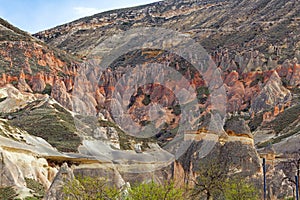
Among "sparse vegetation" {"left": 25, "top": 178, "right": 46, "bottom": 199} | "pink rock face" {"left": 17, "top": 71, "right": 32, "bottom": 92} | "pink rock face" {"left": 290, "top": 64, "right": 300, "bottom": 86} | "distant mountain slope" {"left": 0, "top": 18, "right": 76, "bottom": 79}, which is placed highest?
"distant mountain slope" {"left": 0, "top": 18, "right": 76, "bottom": 79}

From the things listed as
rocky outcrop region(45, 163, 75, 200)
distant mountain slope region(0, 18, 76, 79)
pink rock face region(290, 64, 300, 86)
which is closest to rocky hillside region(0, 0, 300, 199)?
rocky outcrop region(45, 163, 75, 200)

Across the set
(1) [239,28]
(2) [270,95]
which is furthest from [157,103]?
(1) [239,28]

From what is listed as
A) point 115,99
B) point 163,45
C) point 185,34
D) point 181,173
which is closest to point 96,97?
point 115,99

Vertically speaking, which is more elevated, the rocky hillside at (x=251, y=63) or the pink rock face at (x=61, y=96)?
the rocky hillside at (x=251, y=63)

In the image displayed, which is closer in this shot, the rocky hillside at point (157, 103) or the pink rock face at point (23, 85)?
the rocky hillside at point (157, 103)

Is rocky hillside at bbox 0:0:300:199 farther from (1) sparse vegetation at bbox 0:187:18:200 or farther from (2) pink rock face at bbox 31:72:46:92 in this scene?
(1) sparse vegetation at bbox 0:187:18:200

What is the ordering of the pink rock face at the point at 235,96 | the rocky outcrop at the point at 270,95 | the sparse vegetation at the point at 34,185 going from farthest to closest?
the pink rock face at the point at 235,96, the rocky outcrop at the point at 270,95, the sparse vegetation at the point at 34,185

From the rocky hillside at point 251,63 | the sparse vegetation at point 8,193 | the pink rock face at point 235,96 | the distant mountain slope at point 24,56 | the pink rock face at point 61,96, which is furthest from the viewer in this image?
the distant mountain slope at point 24,56

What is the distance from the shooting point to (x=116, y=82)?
131125mm

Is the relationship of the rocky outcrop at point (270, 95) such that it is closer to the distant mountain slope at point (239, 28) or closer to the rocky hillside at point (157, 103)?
the rocky hillside at point (157, 103)

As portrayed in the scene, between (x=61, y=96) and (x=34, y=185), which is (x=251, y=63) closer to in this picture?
(x=61, y=96)


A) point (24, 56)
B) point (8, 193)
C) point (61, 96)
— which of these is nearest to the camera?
point (8, 193)

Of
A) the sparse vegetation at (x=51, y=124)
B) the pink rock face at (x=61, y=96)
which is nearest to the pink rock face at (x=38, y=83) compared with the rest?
the pink rock face at (x=61, y=96)

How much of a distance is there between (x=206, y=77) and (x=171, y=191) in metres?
98.5
